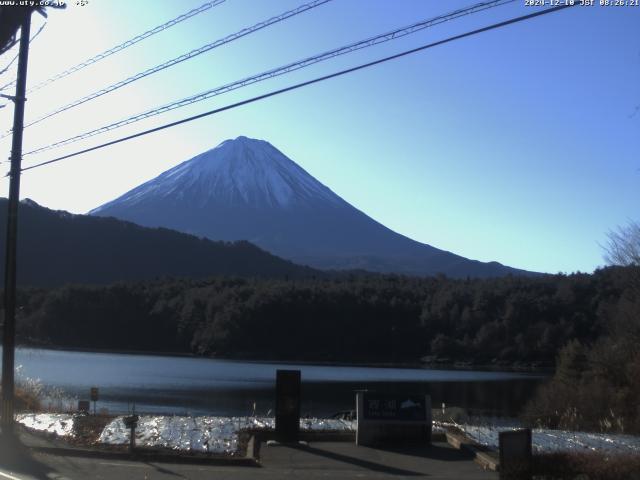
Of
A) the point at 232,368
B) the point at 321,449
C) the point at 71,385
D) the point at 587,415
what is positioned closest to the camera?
the point at 321,449

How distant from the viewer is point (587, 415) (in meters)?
30.3

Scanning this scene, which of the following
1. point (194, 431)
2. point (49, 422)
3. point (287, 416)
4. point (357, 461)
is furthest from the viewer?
point (49, 422)

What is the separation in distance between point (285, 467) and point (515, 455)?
4025mm

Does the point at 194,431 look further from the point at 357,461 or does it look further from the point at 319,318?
the point at 319,318

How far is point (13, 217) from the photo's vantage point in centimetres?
1830

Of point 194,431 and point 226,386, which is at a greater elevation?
point 194,431

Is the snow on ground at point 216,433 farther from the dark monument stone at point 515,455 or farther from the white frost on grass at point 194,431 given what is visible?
the dark monument stone at point 515,455

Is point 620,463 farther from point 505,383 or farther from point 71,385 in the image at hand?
point 505,383

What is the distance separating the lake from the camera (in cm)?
3828

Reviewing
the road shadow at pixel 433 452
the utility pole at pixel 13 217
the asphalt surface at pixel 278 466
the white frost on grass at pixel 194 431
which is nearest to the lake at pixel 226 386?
the utility pole at pixel 13 217

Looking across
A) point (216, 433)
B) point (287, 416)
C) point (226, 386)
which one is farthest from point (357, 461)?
point (226, 386)

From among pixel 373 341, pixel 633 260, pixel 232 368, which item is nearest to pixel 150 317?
pixel 373 341

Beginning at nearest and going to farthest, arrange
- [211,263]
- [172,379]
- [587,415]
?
[587,415] → [172,379] → [211,263]

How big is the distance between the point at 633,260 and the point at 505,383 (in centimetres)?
2061
